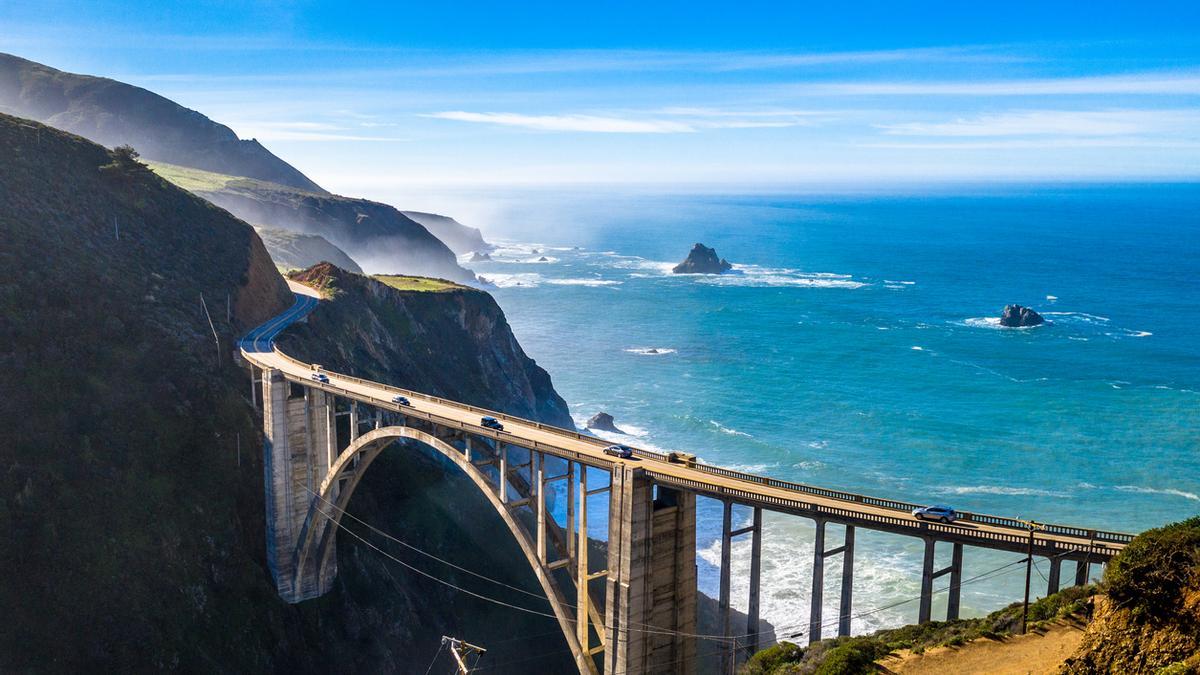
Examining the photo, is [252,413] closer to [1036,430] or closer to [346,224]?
[1036,430]

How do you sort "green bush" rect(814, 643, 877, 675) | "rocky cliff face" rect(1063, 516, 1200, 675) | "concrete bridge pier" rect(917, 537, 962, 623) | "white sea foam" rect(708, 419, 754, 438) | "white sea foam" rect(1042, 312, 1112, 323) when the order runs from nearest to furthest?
"rocky cliff face" rect(1063, 516, 1200, 675)
"green bush" rect(814, 643, 877, 675)
"concrete bridge pier" rect(917, 537, 962, 623)
"white sea foam" rect(708, 419, 754, 438)
"white sea foam" rect(1042, 312, 1112, 323)

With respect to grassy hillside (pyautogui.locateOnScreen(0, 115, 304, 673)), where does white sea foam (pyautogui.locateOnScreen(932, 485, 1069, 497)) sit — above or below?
below

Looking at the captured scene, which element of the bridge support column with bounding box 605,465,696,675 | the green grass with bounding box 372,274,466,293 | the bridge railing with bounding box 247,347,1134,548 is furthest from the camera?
the green grass with bounding box 372,274,466,293

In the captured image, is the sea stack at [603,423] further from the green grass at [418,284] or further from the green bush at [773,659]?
the green bush at [773,659]

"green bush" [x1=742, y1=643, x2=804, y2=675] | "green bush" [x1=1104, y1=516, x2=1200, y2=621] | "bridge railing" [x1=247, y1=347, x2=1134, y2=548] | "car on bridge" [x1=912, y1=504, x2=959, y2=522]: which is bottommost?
"green bush" [x1=742, y1=643, x2=804, y2=675]

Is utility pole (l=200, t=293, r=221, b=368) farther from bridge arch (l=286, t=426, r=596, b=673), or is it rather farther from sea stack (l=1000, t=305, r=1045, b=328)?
sea stack (l=1000, t=305, r=1045, b=328)

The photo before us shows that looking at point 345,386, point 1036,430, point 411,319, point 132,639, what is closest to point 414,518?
point 345,386

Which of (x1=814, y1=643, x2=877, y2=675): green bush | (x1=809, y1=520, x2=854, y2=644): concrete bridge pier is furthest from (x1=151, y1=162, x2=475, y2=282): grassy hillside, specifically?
(x1=814, y1=643, x2=877, y2=675): green bush

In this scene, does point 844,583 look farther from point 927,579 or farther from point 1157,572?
point 1157,572

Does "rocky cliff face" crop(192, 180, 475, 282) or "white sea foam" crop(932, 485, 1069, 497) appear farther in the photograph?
"rocky cliff face" crop(192, 180, 475, 282)
